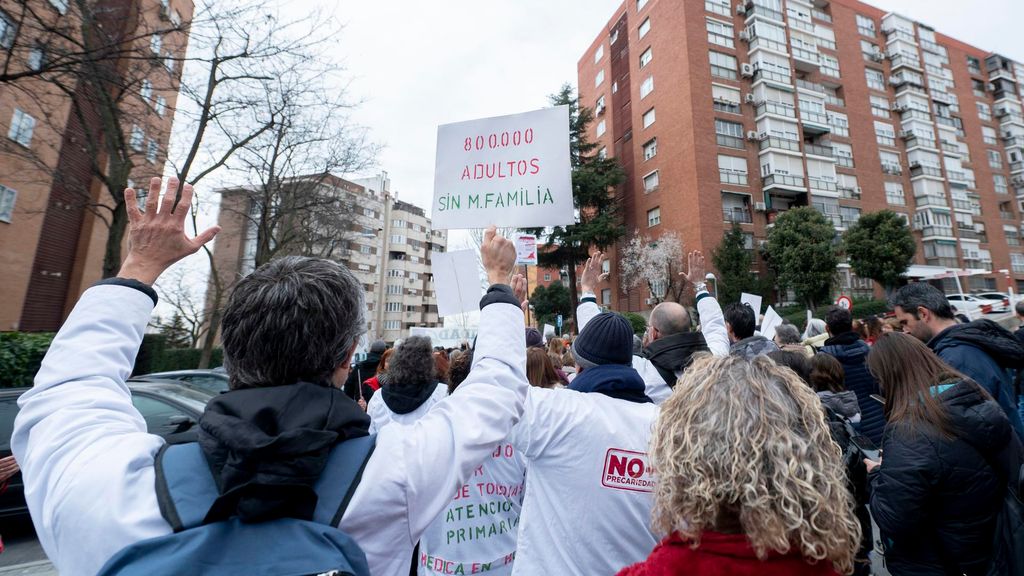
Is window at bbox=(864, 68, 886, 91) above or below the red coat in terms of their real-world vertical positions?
above

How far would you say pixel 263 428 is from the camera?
97cm

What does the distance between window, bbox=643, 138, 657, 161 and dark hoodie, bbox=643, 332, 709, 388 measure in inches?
1358

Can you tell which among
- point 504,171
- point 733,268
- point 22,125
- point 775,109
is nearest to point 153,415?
point 504,171

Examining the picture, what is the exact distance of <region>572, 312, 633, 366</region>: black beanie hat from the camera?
7.59ft

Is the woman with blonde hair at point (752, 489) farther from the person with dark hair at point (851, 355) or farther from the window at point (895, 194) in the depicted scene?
the window at point (895, 194)

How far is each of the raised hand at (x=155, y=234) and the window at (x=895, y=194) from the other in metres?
47.8

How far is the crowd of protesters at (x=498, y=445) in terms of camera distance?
0.94m

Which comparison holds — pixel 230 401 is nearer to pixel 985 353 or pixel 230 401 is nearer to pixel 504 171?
pixel 504 171

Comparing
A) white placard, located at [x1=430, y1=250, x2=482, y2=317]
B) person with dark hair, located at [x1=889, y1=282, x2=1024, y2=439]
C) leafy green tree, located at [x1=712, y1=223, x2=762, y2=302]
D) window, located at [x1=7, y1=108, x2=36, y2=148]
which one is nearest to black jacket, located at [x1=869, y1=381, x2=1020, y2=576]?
person with dark hair, located at [x1=889, y1=282, x2=1024, y2=439]

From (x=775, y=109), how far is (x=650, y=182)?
9.83 m

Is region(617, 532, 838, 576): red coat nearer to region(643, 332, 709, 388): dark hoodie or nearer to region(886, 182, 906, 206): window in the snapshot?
region(643, 332, 709, 388): dark hoodie

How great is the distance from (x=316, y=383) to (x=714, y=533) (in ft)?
3.52

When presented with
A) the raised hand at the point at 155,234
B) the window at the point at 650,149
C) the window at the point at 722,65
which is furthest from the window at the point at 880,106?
the raised hand at the point at 155,234

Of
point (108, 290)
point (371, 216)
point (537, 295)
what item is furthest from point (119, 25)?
point (371, 216)
